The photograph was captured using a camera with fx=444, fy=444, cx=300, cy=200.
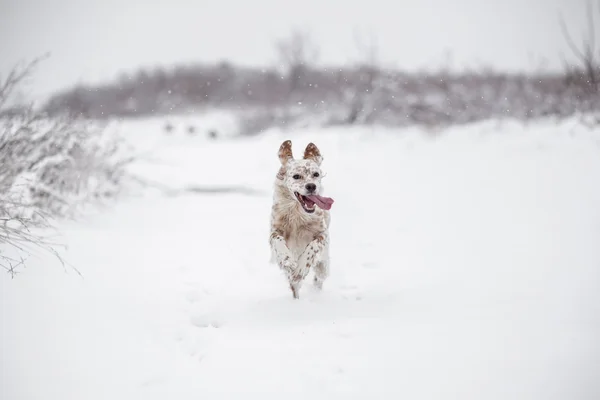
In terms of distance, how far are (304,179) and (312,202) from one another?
260mm

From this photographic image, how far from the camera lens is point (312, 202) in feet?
13.6

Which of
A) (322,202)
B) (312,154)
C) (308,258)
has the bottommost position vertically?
(308,258)

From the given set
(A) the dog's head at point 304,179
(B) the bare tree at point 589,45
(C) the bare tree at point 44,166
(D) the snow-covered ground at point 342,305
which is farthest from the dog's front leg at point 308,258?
(B) the bare tree at point 589,45

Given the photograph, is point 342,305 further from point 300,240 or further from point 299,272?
point 300,240

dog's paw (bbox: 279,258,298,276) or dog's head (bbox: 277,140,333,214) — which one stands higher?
dog's head (bbox: 277,140,333,214)

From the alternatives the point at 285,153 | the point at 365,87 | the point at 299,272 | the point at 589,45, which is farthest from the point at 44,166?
the point at 365,87

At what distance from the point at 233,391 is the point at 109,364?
2.96 feet

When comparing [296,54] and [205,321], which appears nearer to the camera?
[205,321]

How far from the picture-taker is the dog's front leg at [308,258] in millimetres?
4355

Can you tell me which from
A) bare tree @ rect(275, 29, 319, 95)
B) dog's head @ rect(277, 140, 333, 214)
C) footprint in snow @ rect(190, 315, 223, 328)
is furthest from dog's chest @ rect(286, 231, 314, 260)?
bare tree @ rect(275, 29, 319, 95)

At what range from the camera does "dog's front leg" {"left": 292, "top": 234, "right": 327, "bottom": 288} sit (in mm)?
4355

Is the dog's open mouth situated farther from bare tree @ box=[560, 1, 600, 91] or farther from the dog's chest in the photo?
bare tree @ box=[560, 1, 600, 91]

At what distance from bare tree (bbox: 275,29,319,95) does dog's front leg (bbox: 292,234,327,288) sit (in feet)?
68.7

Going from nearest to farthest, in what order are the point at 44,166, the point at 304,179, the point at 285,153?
the point at 304,179
the point at 285,153
the point at 44,166
